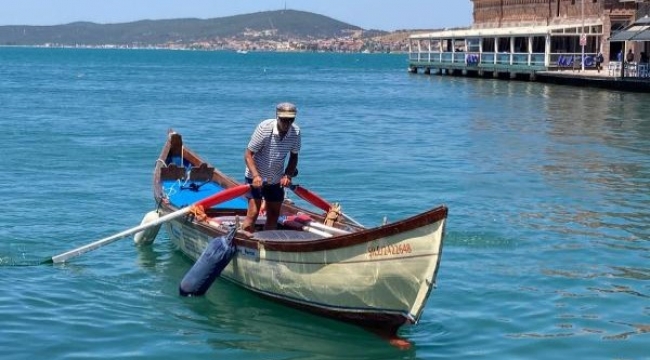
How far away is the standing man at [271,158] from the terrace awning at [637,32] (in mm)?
43484

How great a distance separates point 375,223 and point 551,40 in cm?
6095

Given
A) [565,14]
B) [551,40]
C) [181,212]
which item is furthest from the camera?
[565,14]

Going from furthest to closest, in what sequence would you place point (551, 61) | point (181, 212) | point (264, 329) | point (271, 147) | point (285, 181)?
point (551, 61) → point (181, 212) → point (285, 181) → point (271, 147) → point (264, 329)

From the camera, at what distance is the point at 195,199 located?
652 inches

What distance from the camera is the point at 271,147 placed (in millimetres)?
12922

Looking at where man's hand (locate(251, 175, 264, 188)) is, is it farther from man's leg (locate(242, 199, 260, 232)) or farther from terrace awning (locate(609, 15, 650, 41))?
terrace awning (locate(609, 15, 650, 41))

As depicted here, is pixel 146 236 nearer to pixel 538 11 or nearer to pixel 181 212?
pixel 181 212

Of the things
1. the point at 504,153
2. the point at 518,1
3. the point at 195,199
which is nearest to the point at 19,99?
the point at 504,153

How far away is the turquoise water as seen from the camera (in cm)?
1198

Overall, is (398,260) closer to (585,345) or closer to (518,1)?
(585,345)

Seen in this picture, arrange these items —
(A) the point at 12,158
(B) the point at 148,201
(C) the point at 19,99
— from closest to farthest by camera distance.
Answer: (B) the point at 148,201, (A) the point at 12,158, (C) the point at 19,99

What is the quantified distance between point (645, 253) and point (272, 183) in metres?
6.19

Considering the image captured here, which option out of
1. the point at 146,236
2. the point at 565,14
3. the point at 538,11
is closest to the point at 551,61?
the point at 565,14

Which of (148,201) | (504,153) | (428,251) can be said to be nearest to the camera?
(428,251)
